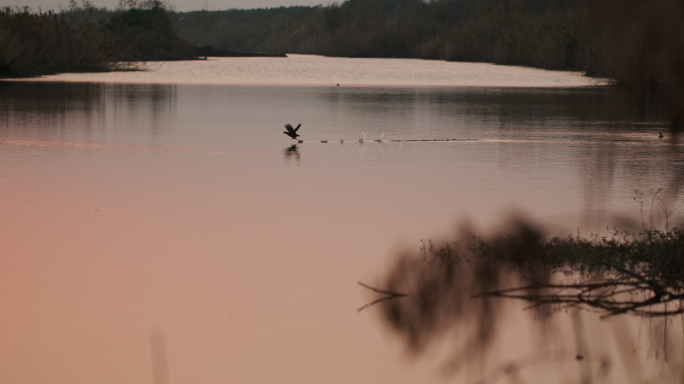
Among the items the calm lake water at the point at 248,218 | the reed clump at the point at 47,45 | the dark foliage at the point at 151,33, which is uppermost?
the dark foliage at the point at 151,33

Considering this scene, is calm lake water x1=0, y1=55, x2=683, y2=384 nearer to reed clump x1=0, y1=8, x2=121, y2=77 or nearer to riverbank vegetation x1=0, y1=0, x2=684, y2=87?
riverbank vegetation x1=0, y1=0, x2=684, y2=87

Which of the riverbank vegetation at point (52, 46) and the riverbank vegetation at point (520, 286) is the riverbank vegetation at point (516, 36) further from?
the riverbank vegetation at point (52, 46)

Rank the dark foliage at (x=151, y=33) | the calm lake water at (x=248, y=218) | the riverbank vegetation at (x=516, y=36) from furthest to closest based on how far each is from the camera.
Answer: the dark foliage at (x=151, y=33), the calm lake water at (x=248, y=218), the riverbank vegetation at (x=516, y=36)

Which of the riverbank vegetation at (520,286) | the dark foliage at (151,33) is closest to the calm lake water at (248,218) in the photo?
the riverbank vegetation at (520,286)

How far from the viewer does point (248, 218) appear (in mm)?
7285

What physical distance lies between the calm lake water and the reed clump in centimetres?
1736

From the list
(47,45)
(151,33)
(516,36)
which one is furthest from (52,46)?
(516,36)

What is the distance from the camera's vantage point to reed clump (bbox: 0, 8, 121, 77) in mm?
33812

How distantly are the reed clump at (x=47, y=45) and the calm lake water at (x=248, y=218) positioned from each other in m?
17.4

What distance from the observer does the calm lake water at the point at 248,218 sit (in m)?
4.04

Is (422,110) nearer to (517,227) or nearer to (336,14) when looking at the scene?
(517,227)

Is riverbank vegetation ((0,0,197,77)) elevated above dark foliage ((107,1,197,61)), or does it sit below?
below

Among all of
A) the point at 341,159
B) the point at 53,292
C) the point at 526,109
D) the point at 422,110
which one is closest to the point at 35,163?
the point at 341,159

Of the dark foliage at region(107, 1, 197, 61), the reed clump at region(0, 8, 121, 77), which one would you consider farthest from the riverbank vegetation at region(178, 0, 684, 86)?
the dark foliage at region(107, 1, 197, 61)
